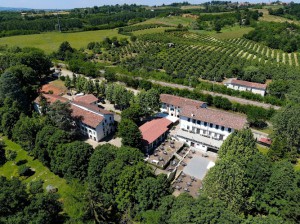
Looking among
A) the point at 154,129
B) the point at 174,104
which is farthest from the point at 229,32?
the point at 154,129

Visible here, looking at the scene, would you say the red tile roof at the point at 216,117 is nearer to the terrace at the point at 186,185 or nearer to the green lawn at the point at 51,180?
the terrace at the point at 186,185

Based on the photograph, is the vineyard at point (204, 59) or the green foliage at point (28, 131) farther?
the vineyard at point (204, 59)

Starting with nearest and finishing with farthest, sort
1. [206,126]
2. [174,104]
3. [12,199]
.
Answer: [12,199]
[206,126]
[174,104]

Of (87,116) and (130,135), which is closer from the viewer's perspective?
(130,135)

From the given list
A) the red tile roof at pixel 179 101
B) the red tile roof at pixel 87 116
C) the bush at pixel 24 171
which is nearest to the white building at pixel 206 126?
the red tile roof at pixel 179 101

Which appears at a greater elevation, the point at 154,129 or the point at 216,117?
the point at 216,117

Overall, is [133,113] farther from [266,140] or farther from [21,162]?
[266,140]
